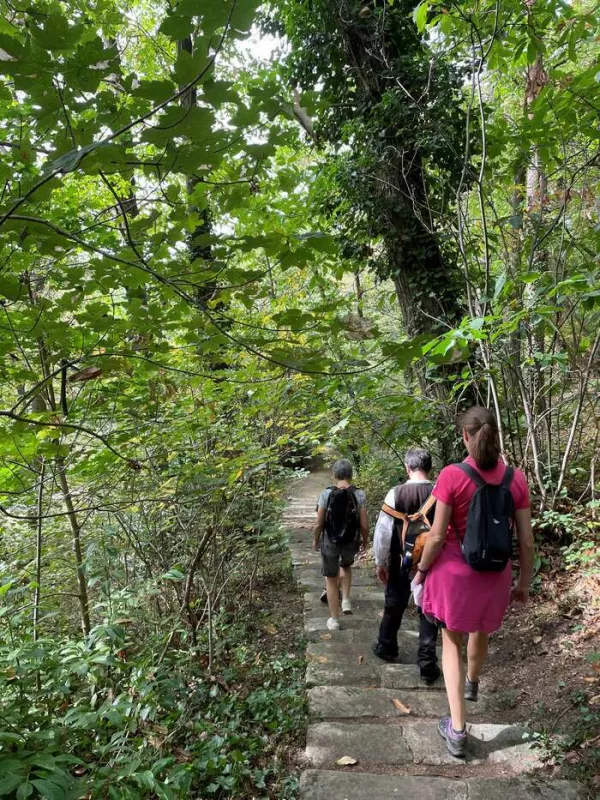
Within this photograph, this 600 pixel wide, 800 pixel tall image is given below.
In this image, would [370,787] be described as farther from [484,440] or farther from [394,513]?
[484,440]

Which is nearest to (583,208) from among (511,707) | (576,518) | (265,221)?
(576,518)

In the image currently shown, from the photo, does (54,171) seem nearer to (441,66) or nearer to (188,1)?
(188,1)

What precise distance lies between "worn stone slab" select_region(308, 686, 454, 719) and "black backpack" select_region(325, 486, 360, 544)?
1.19 meters

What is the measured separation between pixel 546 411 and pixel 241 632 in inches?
133

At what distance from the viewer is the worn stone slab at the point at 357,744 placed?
2523 mm

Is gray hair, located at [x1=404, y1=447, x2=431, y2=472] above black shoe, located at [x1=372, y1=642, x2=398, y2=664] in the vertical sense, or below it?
above

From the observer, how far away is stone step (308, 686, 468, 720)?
115 inches

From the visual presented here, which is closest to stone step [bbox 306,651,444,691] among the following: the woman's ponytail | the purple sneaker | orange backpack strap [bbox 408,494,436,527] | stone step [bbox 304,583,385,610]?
the purple sneaker

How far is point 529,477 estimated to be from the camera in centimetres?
436

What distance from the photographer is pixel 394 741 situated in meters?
2.63

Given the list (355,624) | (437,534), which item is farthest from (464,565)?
(355,624)

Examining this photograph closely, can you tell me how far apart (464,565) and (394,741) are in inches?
43.9

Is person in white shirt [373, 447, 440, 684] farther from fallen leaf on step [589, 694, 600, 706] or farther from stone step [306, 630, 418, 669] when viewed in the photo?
fallen leaf on step [589, 694, 600, 706]

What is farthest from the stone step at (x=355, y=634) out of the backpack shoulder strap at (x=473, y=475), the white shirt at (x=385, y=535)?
the backpack shoulder strap at (x=473, y=475)
